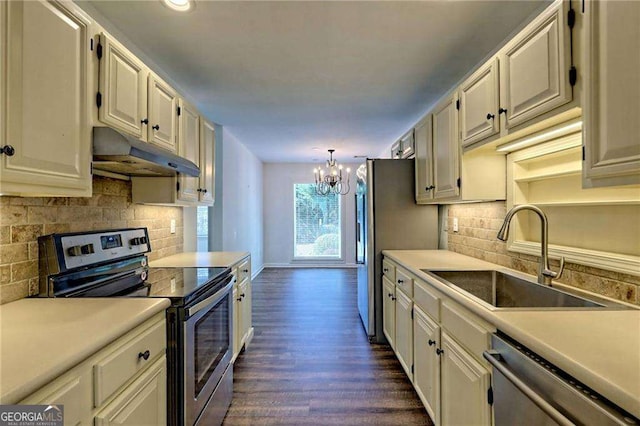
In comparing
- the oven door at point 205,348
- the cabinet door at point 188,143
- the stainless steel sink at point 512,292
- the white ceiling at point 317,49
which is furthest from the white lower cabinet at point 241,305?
the white ceiling at point 317,49

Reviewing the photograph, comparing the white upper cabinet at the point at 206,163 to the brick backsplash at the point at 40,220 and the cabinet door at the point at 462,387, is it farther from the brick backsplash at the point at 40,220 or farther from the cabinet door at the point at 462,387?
the cabinet door at the point at 462,387

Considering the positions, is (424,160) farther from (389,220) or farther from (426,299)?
(426,299)

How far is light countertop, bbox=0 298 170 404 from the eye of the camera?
78cm

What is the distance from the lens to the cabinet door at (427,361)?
1793 mm

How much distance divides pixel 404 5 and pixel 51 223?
7.27 feet

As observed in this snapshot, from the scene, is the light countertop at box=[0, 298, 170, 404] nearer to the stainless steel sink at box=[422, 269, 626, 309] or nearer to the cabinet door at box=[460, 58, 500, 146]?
the stainless steel sink at box=[422, 269, 626, 309]

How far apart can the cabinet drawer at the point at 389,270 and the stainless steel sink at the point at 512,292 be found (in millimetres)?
649

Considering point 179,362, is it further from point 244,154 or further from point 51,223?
point 244,154

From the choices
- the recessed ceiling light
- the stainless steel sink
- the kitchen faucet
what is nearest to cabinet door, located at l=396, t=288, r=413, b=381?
the stainless steel sink

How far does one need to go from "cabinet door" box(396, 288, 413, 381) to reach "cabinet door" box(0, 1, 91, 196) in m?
2.09

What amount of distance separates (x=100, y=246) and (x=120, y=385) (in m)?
0.93

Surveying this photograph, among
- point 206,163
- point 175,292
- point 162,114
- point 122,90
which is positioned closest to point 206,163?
point 206,163

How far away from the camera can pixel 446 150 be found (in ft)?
8.04

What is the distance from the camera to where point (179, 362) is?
147cm
